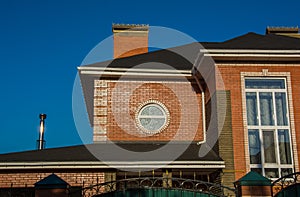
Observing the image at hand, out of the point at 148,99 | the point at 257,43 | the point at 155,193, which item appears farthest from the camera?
the point at 148,99

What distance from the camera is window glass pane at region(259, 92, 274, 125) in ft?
39.0

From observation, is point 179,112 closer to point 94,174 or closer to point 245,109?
point 245,109

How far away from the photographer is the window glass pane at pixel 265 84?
12094mm

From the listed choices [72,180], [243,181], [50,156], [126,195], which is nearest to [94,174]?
[72,180]

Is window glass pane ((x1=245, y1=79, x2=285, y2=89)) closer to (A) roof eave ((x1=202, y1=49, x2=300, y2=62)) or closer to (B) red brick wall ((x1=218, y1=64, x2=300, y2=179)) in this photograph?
(B) red brick wall ((x1=218, y1=64, x2=300, y2=179))

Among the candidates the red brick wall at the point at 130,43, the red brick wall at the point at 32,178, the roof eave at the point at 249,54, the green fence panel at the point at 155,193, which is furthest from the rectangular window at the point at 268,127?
the red brick wall at the point at 130,43

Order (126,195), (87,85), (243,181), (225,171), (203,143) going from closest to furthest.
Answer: (243,181), (126,195), (225,171), (203,143), (87,85)

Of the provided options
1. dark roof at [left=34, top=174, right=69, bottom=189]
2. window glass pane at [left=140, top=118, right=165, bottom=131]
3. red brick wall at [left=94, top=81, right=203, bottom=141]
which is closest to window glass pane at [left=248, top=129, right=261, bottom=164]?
red brick wall at [left=94, top=81, right=203, bottom=141]

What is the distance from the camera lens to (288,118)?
11.9 meters

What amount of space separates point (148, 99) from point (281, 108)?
169 inches

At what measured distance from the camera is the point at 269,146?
459 inches

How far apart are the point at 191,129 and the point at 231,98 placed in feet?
7.29

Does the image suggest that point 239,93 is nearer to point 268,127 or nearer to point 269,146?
point 268,127

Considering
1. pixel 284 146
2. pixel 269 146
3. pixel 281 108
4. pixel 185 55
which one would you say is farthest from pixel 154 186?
pixel 185 55
